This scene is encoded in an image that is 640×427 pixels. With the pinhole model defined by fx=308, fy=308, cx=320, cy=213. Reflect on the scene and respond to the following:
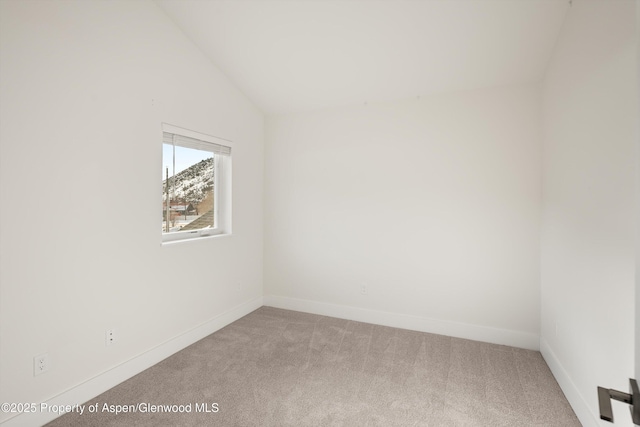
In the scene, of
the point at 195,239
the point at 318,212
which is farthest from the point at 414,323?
the point at 195,239

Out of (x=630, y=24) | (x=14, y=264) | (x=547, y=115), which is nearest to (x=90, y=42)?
(x=14, y=264)

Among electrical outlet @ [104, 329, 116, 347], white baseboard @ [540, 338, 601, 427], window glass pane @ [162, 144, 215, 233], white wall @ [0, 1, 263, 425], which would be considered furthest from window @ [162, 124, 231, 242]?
white baseboard @ [540, 338, 601, 427]

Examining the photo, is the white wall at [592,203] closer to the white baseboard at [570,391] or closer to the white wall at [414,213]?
the white baseboard at [570,391]

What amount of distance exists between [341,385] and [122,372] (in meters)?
1.67

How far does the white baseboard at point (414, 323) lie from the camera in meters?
2.93

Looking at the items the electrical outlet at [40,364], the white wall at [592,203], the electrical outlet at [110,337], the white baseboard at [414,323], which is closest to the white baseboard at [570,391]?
the white wall at [592,203]

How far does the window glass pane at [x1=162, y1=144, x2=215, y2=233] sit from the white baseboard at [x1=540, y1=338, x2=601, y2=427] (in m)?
3.37

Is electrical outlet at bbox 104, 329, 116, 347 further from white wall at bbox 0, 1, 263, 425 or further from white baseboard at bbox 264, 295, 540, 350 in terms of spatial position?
white baseboard at bbox 264, 295, 540, 350

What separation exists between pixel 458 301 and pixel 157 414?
2759 millimetres

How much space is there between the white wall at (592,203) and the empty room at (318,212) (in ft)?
0.05

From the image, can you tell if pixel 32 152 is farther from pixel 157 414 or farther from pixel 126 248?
pixel 157 414

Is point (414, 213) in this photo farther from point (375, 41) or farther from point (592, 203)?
point (375, 41)

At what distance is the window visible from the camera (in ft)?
9.39

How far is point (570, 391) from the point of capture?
2.09 meters
